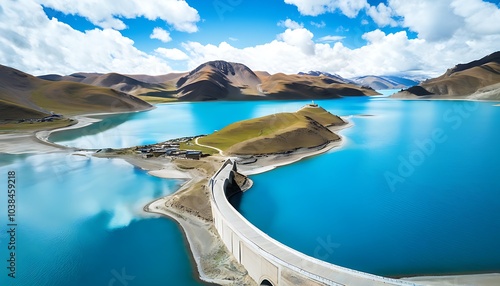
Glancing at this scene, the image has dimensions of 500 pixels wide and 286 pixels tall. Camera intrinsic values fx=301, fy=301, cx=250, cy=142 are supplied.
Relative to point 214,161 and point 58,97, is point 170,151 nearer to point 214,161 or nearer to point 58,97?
point 214,161

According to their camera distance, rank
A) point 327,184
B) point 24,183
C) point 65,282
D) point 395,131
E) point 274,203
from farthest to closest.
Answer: point 395,131 → point 24,183 → point 327,184 → point 274,203 → point 65,282

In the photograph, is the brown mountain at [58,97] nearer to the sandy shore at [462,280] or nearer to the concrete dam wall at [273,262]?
the concrete dam wall at [273,262]

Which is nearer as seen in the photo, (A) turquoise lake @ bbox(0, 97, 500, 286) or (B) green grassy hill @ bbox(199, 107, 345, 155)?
(A) turquoise lake @ bbox(0, 97, 500, 286)

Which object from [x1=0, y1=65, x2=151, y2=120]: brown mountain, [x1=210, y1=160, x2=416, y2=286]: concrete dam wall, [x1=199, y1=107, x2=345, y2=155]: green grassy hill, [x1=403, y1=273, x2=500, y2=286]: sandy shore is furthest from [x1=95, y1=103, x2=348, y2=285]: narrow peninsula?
[x1=0, y1=65, x2=151, y2=120]: brown mountain

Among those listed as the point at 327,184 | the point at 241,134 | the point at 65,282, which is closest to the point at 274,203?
the point at 327,184

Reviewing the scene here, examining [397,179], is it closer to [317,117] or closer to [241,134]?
[241,134]

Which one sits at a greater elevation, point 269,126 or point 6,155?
point 269,126

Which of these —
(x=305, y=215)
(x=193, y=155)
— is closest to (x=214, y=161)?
(x=193, y=155)

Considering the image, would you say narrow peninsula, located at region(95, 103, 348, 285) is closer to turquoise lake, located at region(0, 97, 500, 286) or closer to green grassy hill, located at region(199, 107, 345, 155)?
green grassy hill, located at region(199, 107, 345, 155)
